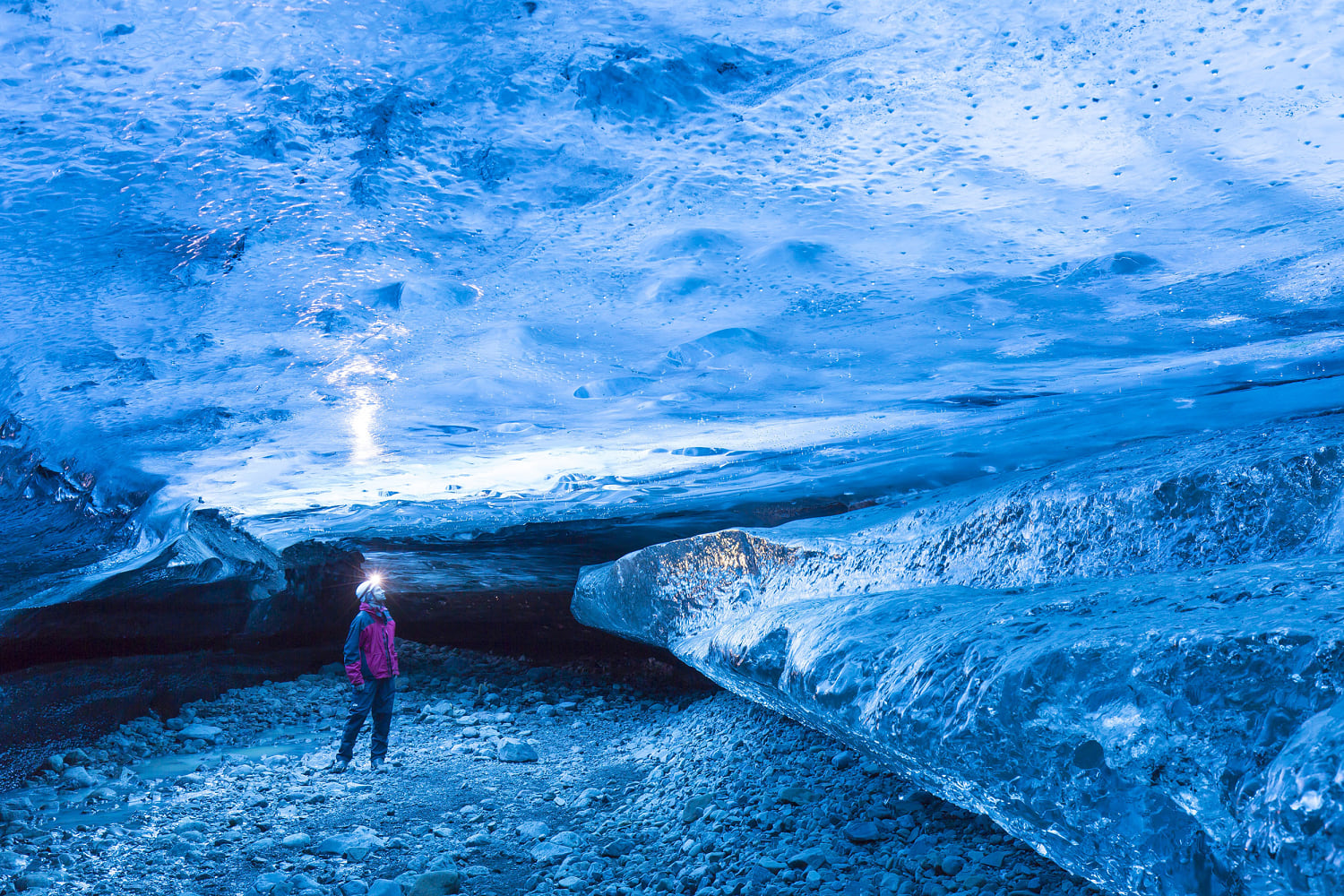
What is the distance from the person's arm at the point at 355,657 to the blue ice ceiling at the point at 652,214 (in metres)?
1.48

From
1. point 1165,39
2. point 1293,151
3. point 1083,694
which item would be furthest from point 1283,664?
point 1293,151

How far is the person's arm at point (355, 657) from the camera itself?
571 centimetres

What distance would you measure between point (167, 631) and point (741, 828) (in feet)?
32.1

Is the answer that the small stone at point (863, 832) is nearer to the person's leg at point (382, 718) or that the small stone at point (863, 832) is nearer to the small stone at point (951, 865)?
the small stone at point (951, 865)

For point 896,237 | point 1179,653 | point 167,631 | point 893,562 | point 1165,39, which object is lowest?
point 167,631

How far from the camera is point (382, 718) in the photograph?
6.23 m

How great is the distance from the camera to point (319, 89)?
7.63 ft

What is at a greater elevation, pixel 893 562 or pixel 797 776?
pixel 893 562

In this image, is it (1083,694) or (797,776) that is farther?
(797,776)

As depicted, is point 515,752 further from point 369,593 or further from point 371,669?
point 369,593

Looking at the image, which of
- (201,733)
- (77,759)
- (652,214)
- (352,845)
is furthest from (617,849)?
(201,733)

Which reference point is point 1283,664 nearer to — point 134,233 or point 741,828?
point 741,828

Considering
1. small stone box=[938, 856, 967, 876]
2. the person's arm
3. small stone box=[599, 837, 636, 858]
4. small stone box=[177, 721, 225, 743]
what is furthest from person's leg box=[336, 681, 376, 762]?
small stone box=[938, 856, 967, 876]

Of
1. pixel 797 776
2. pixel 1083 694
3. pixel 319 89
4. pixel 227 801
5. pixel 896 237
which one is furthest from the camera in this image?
pixel 227 801
